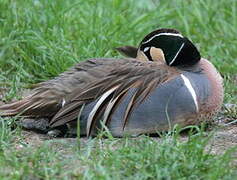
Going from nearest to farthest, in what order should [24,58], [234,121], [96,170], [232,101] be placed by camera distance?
[96,170] < [234,121] < [232,101] < [24,58]

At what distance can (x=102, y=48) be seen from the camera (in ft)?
21.2

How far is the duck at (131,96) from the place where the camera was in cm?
488

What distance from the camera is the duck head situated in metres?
5.22

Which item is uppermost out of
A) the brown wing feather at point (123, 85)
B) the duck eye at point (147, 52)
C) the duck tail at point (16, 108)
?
the duck eye at point (147, 52)

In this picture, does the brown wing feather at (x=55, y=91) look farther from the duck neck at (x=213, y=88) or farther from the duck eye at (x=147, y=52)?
the duck neck at (x=213, y=88)

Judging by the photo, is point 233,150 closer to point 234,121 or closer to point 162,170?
point 162,170

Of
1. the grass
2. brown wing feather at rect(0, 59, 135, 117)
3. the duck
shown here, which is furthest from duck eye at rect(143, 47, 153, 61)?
the grass

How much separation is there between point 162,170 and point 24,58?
2.63 m

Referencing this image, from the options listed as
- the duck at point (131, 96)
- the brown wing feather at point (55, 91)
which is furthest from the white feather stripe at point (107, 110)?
the brown wing feather at point (55, 91)

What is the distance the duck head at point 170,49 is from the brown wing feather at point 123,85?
7.4 inches

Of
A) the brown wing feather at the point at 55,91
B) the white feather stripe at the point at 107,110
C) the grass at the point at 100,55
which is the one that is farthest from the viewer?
the brown wing feather at the point at 55,91

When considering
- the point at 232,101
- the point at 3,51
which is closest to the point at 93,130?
the point at 232,101

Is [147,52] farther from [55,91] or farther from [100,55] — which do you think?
[100,55]

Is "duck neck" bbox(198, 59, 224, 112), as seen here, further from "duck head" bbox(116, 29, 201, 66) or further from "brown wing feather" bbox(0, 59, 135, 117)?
"brown wing feather" bbox(0, 59, 135, 117)
